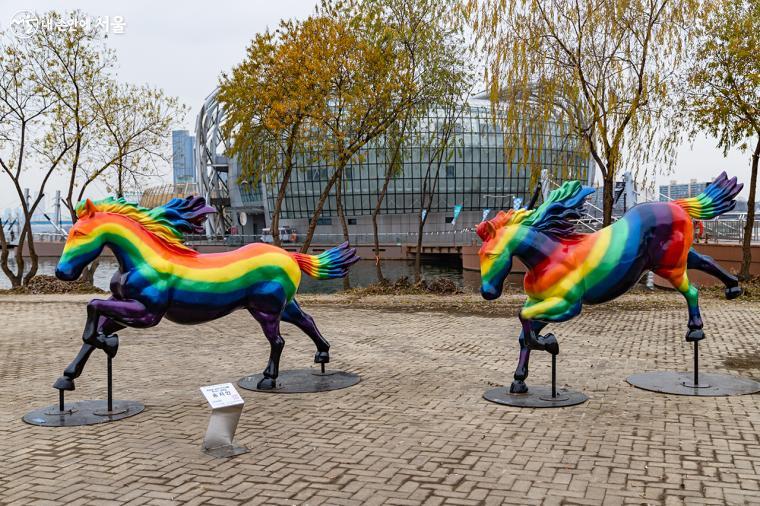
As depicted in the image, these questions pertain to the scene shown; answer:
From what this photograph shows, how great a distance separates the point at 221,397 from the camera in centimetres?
598

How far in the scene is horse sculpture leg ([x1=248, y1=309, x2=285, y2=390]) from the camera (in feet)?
27.5

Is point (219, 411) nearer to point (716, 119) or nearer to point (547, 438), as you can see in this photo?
point (547, 438)

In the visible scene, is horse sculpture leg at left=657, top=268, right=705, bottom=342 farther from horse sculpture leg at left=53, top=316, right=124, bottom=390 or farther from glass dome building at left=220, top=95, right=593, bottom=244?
glass dome building at left=220, top=95, right=593, bottom=244

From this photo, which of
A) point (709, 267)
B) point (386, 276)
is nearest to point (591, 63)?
point (709, 267)

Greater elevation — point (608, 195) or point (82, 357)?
point (608, 195)

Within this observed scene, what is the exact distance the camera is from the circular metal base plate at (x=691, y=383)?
25.5ft

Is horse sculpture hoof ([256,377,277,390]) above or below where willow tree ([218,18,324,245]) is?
below

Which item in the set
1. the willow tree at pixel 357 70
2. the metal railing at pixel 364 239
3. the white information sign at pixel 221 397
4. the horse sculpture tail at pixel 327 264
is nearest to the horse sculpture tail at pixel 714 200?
the horse sculpture tail at pixel 327 264

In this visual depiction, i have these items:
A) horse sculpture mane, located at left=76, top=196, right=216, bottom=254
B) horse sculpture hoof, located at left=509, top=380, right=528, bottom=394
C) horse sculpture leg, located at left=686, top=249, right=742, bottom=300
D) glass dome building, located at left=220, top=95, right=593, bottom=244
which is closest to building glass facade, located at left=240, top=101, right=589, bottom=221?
glass dome building, located at left=220, top=95, right=593, bottom=244

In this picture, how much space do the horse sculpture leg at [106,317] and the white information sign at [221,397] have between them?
177 cm

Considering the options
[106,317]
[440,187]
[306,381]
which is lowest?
[306,381]

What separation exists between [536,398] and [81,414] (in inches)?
195

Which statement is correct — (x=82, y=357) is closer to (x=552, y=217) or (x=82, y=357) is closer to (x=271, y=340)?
(x=271, y=340)

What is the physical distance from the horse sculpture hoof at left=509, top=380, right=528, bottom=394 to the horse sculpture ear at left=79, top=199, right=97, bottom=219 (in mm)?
5118
